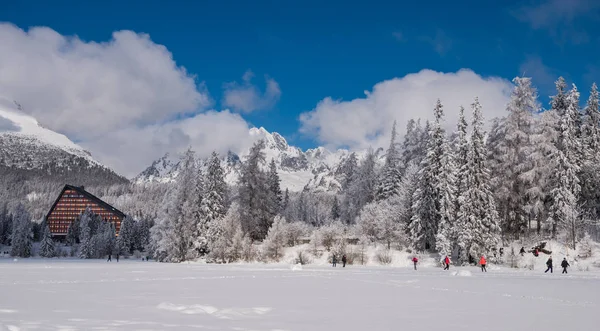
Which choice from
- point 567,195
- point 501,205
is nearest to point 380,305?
point 567,195

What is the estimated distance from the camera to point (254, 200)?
70250 mm

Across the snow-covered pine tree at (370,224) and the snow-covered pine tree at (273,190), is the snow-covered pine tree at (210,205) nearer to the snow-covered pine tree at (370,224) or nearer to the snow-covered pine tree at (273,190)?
the snow-covered pine tree at (273,190)

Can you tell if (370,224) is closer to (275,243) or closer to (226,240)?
(275,243)

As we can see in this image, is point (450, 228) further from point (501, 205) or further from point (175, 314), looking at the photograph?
point (175, 314)

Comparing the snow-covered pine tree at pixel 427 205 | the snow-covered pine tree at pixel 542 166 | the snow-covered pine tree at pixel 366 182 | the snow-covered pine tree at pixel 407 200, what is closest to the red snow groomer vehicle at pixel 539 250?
the snow-covered pine tree at pixel 542 166

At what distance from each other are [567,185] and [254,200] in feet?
134

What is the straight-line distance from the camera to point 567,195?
46.5 meters

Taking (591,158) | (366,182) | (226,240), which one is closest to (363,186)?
(366,182)

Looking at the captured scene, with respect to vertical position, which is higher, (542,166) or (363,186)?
(363,186)

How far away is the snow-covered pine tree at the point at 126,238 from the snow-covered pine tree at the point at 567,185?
83.4m

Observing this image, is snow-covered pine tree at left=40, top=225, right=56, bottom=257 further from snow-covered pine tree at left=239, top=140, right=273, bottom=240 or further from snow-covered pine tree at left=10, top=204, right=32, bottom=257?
snow-covered pine tree at left=239, top=140, right=273, bottom=240

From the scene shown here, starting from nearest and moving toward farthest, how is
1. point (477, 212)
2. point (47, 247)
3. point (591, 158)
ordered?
point (477, 212), point (591, 158), point (47, 247)

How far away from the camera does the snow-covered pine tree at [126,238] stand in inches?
4139

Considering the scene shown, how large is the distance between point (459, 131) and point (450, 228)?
1083cm
